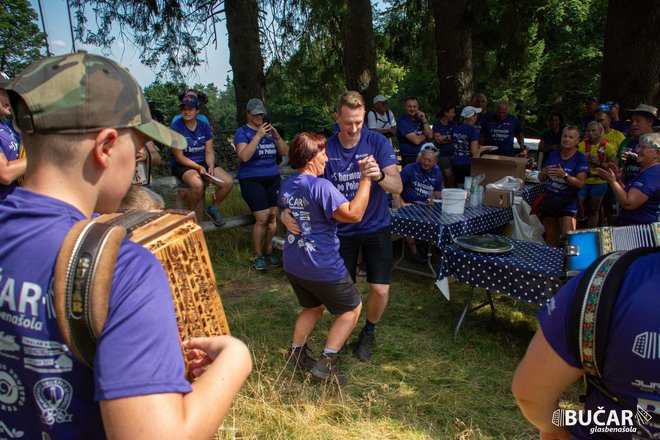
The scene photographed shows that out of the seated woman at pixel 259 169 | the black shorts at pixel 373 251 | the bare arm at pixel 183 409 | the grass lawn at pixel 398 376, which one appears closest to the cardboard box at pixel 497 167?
the grass lawn at pixel 398 376

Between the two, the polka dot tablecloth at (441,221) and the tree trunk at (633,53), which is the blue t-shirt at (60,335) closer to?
the polka dot tablecloth at (441,221)

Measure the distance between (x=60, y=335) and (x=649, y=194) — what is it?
4.79 m

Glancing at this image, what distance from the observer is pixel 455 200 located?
511 centimetres

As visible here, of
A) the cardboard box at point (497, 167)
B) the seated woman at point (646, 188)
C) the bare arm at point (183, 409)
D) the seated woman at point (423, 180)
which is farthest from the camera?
the cardboard box at point (497, 167)

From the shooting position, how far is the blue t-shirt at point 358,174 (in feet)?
11.7

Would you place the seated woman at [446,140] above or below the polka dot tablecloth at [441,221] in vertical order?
above

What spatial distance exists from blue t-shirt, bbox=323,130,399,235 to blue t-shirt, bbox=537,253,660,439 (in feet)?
8.17

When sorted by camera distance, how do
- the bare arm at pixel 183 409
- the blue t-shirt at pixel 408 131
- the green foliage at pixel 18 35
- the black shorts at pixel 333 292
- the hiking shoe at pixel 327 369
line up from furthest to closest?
the green foliage at pixel 18 35 → the blue t-shirt at pixel 408 131 → the hiking shoe at pixel 327 369 → the black shorts at pixel 333 292 → the bare arm at pixel 183 409

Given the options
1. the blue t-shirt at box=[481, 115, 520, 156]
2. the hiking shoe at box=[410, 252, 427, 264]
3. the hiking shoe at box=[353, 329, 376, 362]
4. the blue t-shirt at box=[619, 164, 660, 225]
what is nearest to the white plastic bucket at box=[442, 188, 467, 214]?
the hiking shoe at box=[410, 252, 427, 264]

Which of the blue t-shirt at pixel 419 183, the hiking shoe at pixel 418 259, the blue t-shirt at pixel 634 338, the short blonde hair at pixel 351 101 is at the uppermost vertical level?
the short blonde hair at pixel 351 101

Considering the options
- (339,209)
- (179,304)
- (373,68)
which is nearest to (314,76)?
(373,68)

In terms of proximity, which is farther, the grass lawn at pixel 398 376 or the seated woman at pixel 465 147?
the seated woman at pixel 465 147

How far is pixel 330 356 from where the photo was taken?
3346 millimetres

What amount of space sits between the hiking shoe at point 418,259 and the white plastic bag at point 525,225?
1.15m
